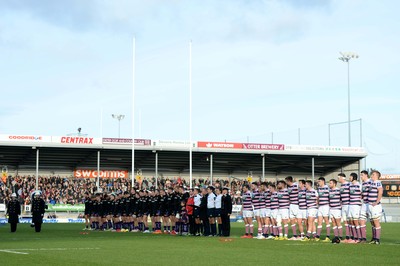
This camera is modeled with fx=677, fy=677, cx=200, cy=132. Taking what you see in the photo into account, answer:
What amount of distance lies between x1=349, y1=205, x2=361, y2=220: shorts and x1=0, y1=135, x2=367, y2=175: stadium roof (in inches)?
1619

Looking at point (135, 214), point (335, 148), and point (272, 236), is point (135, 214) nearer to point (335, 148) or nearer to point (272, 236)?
point (272, 236)

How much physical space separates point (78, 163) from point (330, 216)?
161ft

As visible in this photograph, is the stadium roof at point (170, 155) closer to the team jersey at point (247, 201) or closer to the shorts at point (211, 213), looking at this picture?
the shorts at point (211, 213)

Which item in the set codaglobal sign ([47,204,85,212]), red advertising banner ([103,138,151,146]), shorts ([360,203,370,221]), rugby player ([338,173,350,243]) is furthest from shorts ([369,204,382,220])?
red advertising banner ([103,138,151,146])

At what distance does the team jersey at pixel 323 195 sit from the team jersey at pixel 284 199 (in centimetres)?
189

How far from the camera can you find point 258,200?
25891 mm

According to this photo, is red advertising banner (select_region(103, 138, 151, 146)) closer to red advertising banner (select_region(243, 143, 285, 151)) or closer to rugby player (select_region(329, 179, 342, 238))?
red advertising banner (select_region(243, 143, 285, 151))

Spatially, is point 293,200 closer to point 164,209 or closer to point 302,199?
point 302,199

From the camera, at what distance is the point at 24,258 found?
14.9 m

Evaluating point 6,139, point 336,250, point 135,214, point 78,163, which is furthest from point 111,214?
point 78,163

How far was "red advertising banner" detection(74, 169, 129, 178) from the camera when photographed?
227 feet

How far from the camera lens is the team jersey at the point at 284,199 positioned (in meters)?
24.5

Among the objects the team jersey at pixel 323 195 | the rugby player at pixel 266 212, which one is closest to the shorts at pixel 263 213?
the rugby player at pixel 266 212

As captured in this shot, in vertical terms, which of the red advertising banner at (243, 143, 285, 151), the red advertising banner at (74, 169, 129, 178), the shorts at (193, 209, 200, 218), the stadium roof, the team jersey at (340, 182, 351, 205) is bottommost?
the shorts at (193, 209, 200, 218)
